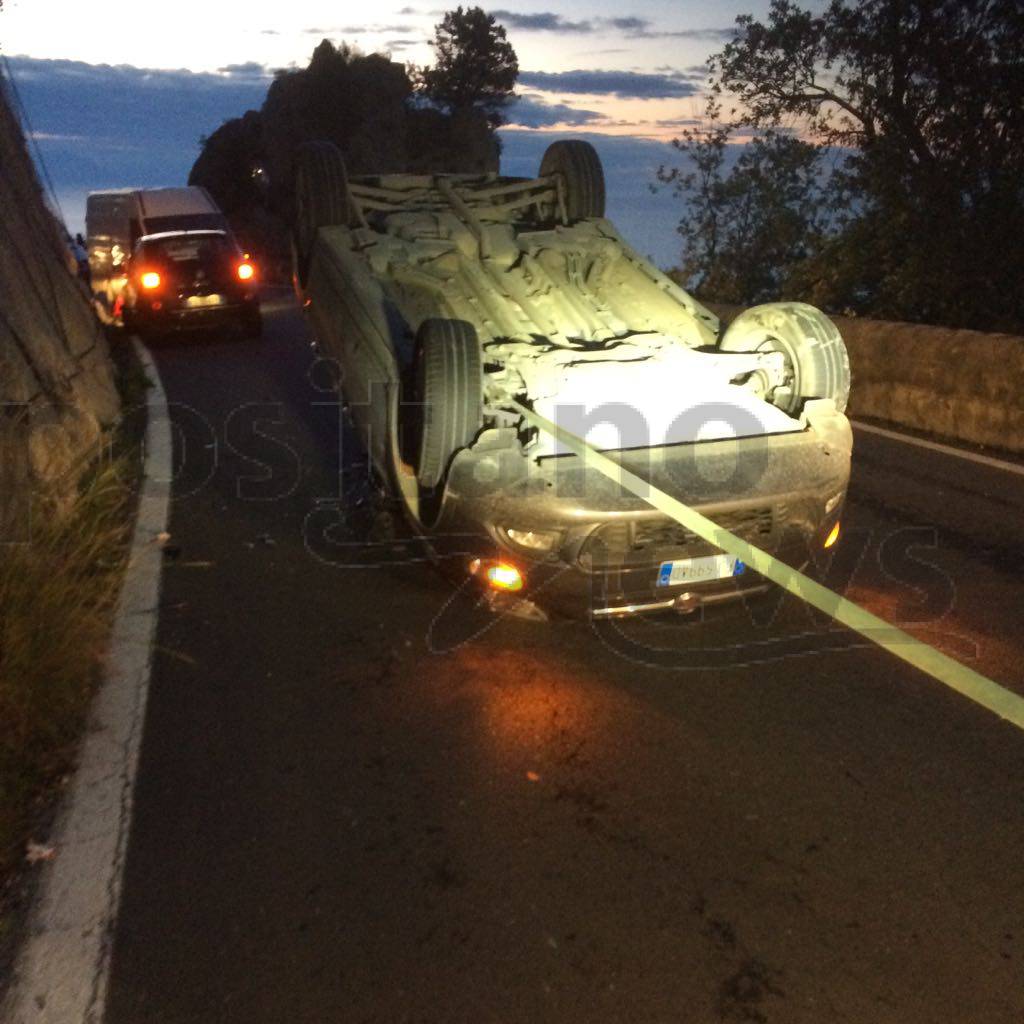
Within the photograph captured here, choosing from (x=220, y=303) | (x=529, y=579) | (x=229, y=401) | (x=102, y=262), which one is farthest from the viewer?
(x=102, y=262)

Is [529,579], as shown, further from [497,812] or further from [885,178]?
[885,178]

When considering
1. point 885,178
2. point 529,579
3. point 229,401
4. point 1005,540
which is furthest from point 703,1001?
point 885,178

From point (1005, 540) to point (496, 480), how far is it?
3454 millimetres

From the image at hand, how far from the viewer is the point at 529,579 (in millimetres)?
4758

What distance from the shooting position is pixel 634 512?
15.1 ft

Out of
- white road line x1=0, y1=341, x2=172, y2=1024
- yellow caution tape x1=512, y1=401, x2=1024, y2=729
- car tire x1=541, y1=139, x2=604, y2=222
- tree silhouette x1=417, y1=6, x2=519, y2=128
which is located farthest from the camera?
tree silhouette x1=417, y1=6, x2=519, y2=128

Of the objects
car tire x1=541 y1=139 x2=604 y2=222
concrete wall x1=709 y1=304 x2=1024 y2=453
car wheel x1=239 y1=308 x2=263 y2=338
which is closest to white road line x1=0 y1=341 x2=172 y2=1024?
car tire x1=541 y1=139 x2=604 y2=222

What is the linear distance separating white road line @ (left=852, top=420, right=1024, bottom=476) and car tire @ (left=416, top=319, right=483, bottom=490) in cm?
497

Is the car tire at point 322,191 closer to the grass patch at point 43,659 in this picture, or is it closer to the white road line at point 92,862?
the grass patch at point 43,659

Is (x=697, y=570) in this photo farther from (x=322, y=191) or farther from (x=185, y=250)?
(x=185, y=250)

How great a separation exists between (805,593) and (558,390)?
1.60m

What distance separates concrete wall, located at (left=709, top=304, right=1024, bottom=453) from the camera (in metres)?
9.09

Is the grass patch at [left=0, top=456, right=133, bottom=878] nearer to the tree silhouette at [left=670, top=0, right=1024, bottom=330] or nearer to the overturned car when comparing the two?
the overturned car

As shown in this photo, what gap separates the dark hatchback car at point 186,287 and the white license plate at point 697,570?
12168 millimetres
